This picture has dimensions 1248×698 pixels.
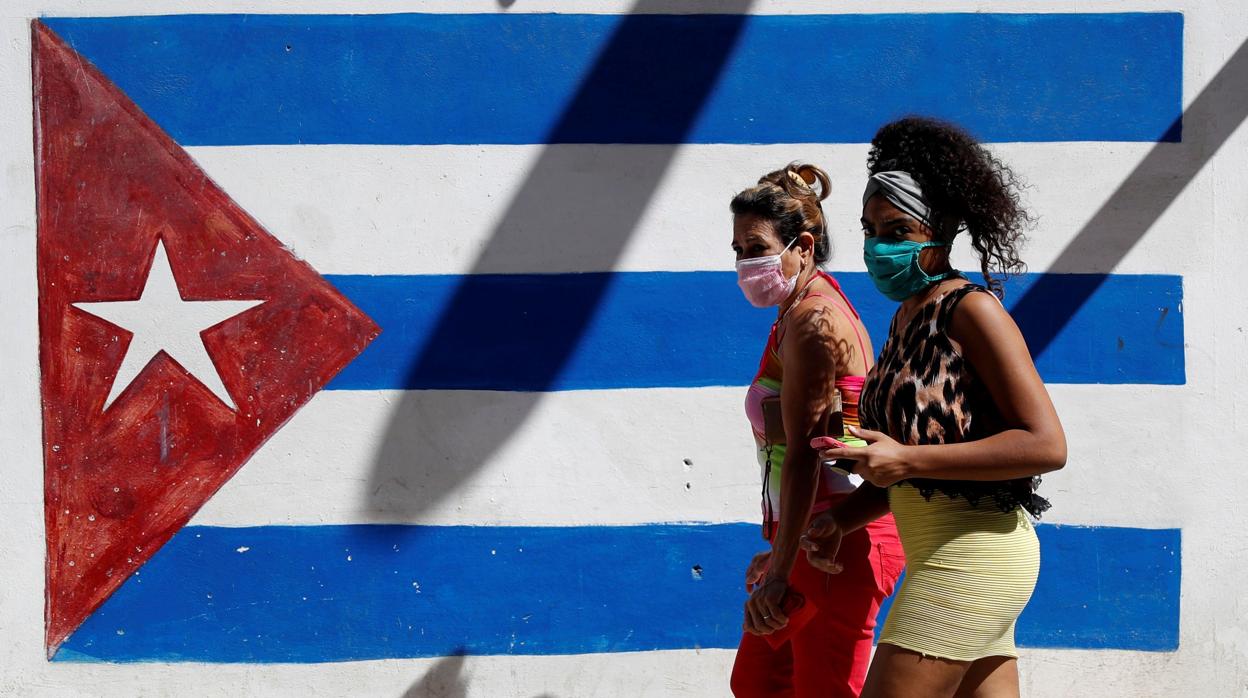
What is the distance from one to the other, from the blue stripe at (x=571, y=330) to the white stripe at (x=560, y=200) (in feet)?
0.20

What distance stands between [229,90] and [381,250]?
0.71 meters

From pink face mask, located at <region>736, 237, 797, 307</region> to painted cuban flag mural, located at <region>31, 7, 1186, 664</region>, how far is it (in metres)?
0.88

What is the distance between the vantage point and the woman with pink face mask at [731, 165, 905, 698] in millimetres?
2506

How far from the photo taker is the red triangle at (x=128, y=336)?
3.60 meters

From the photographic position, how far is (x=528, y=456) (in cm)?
369

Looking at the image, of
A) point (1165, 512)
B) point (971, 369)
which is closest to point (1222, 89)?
point (1165, 512)

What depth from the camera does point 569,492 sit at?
3695 millimetres

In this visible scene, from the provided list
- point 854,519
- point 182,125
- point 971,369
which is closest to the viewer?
point 971,369

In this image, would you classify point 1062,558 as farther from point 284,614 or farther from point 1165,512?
point 284,614

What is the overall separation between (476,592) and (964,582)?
1941mm

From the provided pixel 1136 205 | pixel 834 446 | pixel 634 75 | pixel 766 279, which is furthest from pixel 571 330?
pixel 1136 205

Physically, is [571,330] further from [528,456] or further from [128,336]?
[128,336]

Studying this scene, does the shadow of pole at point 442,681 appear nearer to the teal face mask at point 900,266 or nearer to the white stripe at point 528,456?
the white stripe at point 528,456

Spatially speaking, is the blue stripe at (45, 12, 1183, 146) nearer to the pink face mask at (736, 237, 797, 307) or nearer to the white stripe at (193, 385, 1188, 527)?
the white stripe at (193, 385, 1188, 527)
